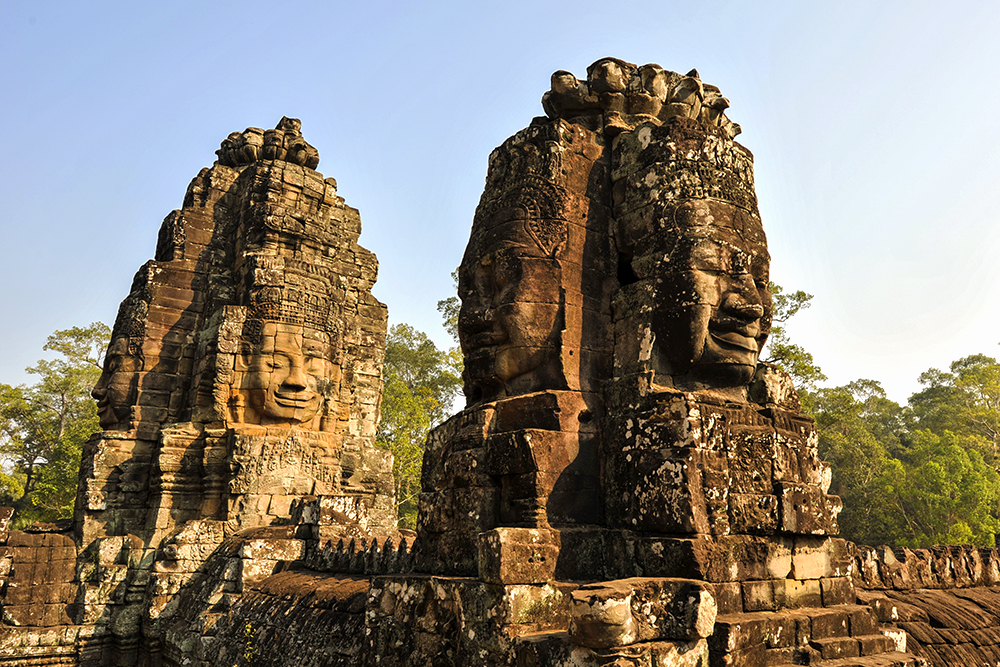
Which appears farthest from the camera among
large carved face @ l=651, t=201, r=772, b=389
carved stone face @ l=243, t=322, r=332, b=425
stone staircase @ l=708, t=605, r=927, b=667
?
carved stone face @ l=243, t=322, r=332, b=425

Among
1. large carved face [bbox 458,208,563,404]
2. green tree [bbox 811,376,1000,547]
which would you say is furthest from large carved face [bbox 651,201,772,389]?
green tree [bbox 811,376,1000,547]

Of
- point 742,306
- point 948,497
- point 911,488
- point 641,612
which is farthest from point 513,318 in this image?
point 911,488

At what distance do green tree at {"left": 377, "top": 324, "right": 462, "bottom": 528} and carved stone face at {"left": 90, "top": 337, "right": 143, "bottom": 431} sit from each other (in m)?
6.23

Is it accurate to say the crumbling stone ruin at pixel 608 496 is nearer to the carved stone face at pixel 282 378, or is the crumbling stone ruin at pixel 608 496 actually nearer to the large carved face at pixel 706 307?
the large carved face at pixel 706 307

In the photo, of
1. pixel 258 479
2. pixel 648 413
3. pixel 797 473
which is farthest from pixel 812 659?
pixel 258 479

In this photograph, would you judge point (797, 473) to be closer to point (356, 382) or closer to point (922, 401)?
point (356, 382)

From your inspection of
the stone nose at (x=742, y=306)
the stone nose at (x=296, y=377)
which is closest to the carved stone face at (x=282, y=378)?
the stone nose at (x=296, y=377)

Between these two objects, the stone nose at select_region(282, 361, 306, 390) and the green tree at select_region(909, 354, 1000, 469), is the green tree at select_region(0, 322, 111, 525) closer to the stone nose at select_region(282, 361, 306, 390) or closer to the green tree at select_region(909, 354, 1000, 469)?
the stone nose at select_region(282, 361, 306, 390)

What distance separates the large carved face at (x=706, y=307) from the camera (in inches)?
175

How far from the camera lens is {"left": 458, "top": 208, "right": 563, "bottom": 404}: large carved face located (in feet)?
15.5

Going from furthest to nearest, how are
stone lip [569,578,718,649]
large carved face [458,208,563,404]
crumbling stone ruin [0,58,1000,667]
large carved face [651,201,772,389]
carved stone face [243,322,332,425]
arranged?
carved stone face [243,322,332,425] → large carved face [458,208,563,404] → large carved face [651,201,772,389] → crumbling stone ruin [0,58,1000,667] → stone lip [569,578,718,649]

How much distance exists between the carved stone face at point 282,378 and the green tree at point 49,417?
63.0 ft

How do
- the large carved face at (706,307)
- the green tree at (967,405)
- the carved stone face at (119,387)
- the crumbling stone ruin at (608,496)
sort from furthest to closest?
the green tree at (967,405), the carved stone face at (119,387), the large carved face at (706,307), the crumbling stone ruin at (608,496)

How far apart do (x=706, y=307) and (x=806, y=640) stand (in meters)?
1.93
